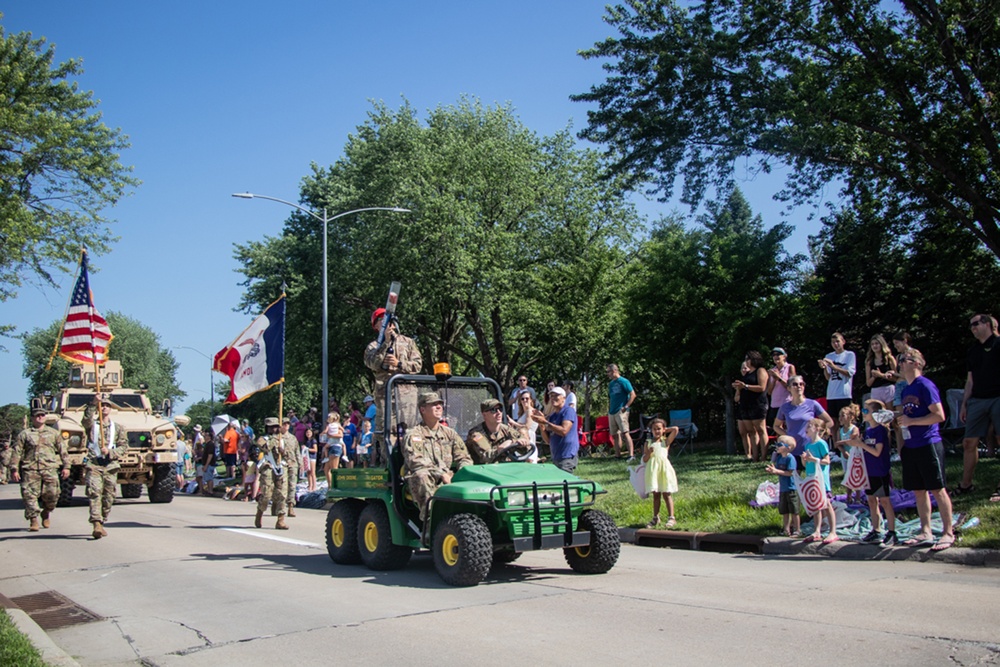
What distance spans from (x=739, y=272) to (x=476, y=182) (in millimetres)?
16366

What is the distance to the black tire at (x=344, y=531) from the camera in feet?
33.5

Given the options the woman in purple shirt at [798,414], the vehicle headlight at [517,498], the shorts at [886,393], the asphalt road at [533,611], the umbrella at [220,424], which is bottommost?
the asphalt road at [533,611]

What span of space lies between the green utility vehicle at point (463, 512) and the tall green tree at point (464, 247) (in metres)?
24.0

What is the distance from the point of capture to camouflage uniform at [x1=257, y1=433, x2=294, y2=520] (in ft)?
49.3

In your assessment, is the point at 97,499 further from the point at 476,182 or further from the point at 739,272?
the point at 476,182

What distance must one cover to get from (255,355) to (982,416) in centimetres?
1221

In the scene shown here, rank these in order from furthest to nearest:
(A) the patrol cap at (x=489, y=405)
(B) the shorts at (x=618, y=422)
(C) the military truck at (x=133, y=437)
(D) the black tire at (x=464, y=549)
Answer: (C) the military truck at (x=133, y=437)
(B) the shorts at (x=618, y=422)
(A) the patrol cap at (x=489, y=405)
(D) the black tire at (x=464, y=549)

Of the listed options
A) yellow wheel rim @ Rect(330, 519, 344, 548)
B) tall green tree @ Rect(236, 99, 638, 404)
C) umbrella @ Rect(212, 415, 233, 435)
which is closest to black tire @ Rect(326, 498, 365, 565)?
yellow wheel rim @ Rect(330, 519, 344, 548)

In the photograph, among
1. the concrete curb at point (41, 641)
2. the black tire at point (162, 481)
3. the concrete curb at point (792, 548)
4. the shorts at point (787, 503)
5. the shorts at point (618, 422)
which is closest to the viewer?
the concrete curb at point (41, 641)

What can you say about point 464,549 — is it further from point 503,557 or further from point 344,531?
point 344,531

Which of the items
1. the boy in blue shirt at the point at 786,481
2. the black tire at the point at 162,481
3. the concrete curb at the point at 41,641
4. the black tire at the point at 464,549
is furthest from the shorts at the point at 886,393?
the black tire at the point at 162,481

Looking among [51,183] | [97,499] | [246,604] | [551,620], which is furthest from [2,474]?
[551,620]

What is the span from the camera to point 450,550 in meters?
8.48

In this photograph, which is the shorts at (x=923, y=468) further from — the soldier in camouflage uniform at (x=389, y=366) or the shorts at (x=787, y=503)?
the soldier in camouflage uniform at (x=389, y=366)
